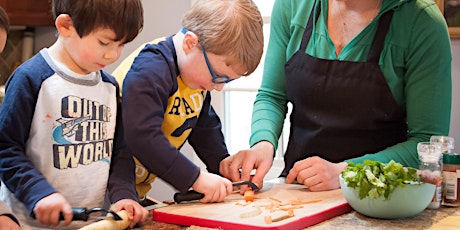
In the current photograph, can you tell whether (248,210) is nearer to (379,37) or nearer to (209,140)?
(209,140)

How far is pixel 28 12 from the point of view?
362 cm

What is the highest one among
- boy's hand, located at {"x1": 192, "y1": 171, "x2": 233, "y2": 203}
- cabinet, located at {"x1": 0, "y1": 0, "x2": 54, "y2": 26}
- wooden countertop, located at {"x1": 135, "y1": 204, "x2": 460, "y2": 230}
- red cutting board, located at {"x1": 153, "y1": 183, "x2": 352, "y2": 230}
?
cabinet, located at {"x1": 0, "y1": 0, "x2": 54, "y2": 26}

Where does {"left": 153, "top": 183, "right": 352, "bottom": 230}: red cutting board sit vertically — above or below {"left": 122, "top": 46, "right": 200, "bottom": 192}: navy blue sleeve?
below

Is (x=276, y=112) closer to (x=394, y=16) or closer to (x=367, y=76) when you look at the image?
(x=367, y=76)

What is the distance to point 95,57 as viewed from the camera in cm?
127

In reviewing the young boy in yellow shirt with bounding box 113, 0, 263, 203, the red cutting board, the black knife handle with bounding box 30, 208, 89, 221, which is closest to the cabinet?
the young boy in yellow shirt with bounding box 113, 0, 263, 203

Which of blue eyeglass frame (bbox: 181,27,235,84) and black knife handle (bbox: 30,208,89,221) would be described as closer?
black knife handle (bbox: 30,208,89,221)

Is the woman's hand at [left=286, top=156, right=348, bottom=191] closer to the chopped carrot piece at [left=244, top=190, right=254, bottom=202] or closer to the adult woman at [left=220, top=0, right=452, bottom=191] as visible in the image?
the adult woman at [left=220, top=0, right=452, bottom=191]

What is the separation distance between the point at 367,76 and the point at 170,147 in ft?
2.09

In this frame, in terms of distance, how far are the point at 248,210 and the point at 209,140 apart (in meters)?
0.37

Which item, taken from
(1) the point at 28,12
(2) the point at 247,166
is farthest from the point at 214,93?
(2) the point at 247,166

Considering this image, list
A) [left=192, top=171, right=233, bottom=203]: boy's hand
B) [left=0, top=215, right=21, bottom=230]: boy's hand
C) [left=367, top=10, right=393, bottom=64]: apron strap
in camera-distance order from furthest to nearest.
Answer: [left=367, top=10, right=393, bottom=64]: apron strap < [left=192, top=171, right=233, bottom=203]: boy's hand < [left=0, top=215, right=21, bottom=230]: boy's hand

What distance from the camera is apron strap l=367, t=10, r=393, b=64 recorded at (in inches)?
66.1

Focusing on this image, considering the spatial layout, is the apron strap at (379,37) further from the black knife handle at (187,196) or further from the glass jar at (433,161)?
the black knife handle at (187,196)
